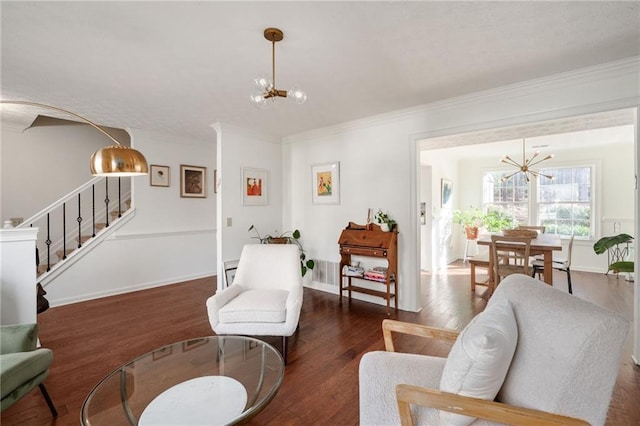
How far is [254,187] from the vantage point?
4.39 metres

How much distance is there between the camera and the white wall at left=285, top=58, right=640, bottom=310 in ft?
7.97

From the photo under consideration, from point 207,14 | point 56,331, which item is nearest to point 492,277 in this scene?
point 207,14

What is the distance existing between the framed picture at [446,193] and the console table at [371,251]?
304 centimetres

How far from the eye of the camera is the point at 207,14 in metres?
1.69

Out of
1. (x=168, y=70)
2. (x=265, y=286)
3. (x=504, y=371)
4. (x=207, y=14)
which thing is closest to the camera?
(x=504, y=371)

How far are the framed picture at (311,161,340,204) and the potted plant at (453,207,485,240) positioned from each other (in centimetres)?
387

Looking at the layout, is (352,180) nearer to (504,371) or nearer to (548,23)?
(548,23)

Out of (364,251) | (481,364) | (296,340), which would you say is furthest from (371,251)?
(481,364)

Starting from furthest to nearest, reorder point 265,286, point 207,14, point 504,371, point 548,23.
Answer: point 265,286
point 548,23
point 207,14
point 504,371

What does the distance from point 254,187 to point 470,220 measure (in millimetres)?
4986

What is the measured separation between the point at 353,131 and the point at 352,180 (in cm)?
69

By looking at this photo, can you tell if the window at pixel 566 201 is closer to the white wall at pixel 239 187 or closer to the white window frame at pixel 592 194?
the white window frame at pixel 592 194

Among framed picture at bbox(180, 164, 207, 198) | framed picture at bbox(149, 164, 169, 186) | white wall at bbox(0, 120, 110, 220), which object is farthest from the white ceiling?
framed picture at bbox(180, 164, 207, 198)

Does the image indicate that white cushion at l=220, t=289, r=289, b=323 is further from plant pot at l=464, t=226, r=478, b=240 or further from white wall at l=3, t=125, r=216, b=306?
plant pot at l=464, t=226, r=478, b=240
